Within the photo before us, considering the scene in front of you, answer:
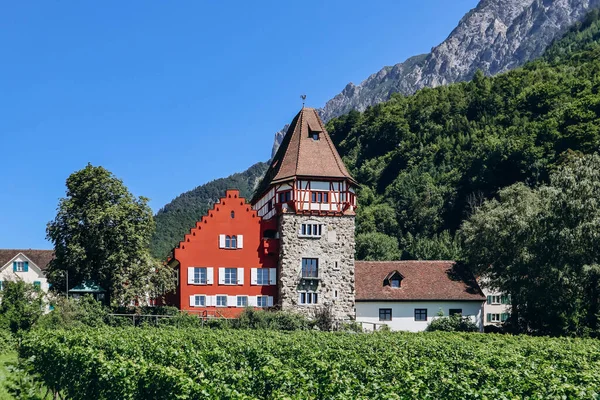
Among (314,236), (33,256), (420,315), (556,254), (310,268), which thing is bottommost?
(420,315)

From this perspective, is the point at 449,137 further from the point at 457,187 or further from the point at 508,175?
the point at 508,175

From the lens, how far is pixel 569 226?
54.1 m

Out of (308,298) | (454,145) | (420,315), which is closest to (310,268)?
(308,298)

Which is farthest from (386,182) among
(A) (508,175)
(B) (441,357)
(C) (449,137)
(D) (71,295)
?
(B) (441,357)

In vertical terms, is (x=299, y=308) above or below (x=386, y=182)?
below

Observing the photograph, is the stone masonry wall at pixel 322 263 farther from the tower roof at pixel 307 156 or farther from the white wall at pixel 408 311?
the tower roof at pixel 307 156

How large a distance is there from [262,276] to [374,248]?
4054 cm

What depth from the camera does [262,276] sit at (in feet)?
184

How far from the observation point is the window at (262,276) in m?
56.1

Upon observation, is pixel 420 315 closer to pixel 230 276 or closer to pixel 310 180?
pixel 310 180

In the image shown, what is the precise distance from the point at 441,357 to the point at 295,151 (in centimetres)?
3097

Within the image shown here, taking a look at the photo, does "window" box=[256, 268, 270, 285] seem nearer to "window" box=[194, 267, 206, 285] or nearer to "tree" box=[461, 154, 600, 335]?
"window" box=[194, 267, 206, 285]

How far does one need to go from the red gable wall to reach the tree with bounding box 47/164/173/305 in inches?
92.5

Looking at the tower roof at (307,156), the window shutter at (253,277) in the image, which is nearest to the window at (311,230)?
the tower roof at (307,156)
